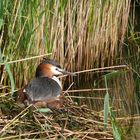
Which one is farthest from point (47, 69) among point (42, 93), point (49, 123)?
point (49, 123)

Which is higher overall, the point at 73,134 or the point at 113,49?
the point at 113,49

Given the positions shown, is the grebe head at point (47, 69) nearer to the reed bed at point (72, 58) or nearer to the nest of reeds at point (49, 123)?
the reed bed at point (72, 58)

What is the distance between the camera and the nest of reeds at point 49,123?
437 centimetres

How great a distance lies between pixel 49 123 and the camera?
15.0ft

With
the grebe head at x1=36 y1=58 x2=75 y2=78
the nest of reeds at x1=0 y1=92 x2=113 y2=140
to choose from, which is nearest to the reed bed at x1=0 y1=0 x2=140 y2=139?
the nest of reeds at x1=0 y1=92 x2=113 y2=140

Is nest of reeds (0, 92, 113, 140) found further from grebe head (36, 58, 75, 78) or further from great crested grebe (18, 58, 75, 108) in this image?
grebe head (36, 58, 75, 78)

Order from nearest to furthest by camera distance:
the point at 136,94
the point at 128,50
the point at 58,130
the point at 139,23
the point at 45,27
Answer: the point at 58,130, the point at 45,27, the point at 136,94, the point at 128,50, the point at 139,23

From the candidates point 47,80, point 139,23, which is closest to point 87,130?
point 47,80

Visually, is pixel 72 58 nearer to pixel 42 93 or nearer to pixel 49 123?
pixel 42 93

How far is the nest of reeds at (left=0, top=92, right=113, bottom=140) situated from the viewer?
4.37 meters

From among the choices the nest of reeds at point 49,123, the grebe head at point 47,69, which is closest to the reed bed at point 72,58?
the nest of reeds at point 49,123

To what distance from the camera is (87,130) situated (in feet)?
15.1

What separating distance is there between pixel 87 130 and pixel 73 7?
6.24 feet

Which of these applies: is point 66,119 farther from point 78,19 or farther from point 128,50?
point 128,50
